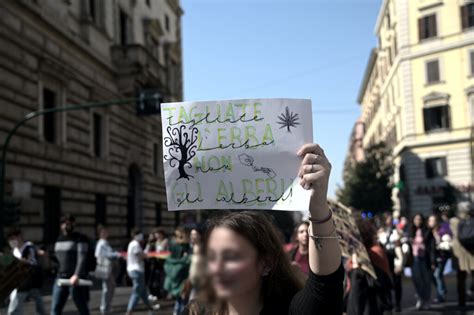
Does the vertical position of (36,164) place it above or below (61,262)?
above

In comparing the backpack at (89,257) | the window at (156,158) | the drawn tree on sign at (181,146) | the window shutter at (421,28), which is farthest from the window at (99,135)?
the window shutter at (421,28)

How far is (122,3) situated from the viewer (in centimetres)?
2622

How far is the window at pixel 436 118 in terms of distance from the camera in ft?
129

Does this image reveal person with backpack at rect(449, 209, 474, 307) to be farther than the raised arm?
Yes

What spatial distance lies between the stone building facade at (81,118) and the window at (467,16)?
1928cm

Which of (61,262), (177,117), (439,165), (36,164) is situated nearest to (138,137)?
(36,164)

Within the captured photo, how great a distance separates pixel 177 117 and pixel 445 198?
3761 centimetres

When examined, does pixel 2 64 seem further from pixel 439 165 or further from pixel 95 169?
pixel 439 165

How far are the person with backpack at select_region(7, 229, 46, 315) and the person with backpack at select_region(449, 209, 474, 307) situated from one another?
6568 millimetres

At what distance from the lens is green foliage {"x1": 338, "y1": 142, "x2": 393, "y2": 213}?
140 ft

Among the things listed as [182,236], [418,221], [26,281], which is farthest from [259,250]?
[418,221]

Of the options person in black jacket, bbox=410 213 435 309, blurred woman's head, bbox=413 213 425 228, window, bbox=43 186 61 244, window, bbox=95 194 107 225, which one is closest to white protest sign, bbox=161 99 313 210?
person in black jacket, bbox=410 213 435 309

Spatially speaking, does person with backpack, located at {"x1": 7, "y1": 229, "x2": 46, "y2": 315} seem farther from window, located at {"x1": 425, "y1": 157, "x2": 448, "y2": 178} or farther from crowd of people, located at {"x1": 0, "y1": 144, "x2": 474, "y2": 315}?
window, located at {"x1": 425, "y1": 157, "x2": 448, "y2": 178}

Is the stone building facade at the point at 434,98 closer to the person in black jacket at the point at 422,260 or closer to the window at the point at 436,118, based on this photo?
the window at the point at 436,118
